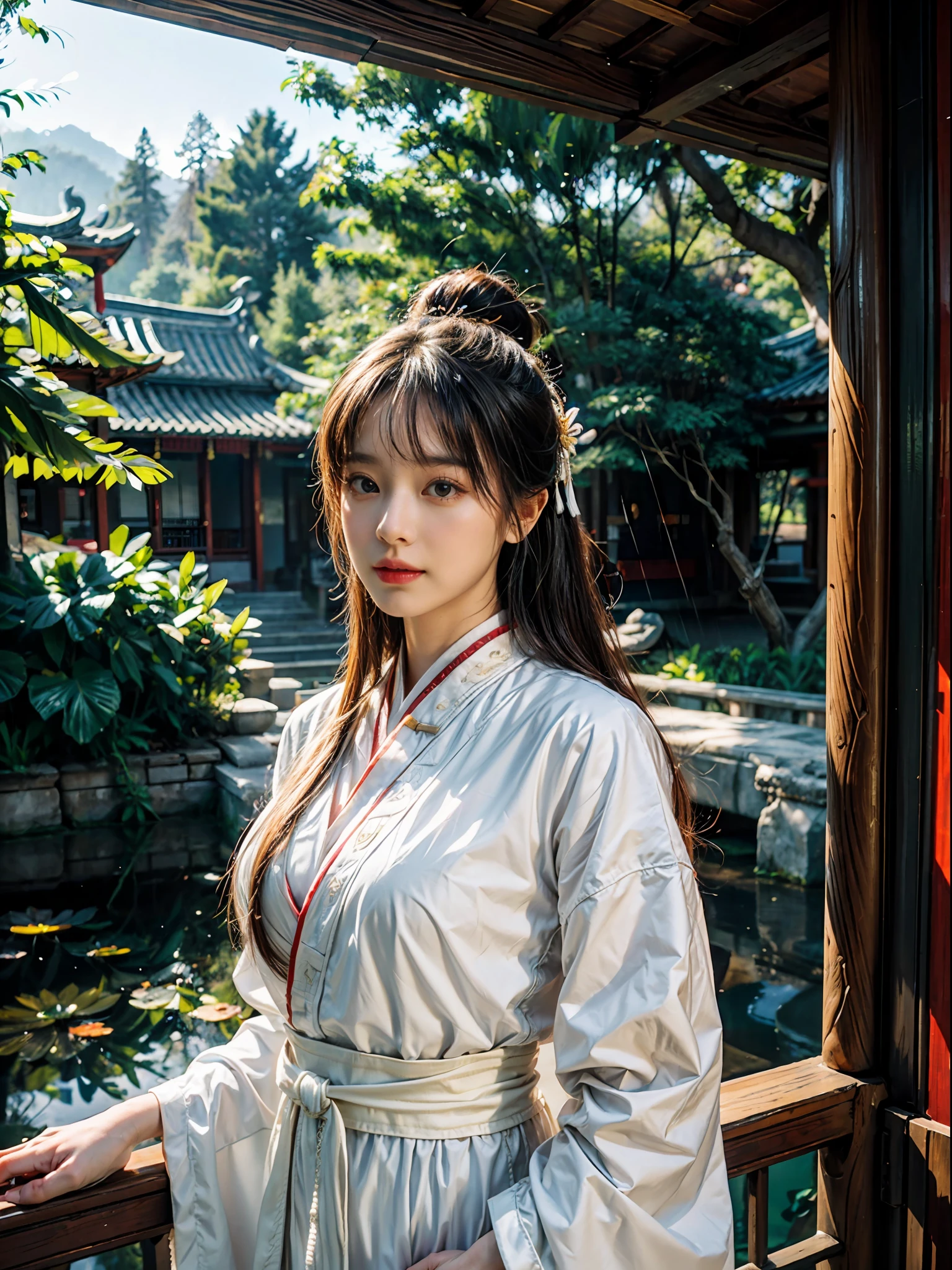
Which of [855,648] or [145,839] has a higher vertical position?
[855,648]

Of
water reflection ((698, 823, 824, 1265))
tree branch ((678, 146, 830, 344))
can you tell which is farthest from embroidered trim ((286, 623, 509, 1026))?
tree branch ((678, 146, 830, 344))

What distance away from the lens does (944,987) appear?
4.13 feet

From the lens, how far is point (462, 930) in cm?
82

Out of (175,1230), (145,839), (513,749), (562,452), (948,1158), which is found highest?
(562,452)

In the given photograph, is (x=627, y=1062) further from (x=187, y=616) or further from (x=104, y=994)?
(x=187, y=616)

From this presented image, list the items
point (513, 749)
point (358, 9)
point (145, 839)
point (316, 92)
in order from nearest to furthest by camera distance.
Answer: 1. point (513, 749)
2. point (358, 9)
3. point (145, 839)
4. point (316, 92)

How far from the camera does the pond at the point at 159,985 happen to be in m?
2.91

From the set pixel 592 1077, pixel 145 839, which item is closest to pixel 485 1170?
pixel 592 1077

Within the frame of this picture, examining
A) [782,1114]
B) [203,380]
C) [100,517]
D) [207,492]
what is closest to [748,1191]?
[782,1114]

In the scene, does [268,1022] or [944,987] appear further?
[944,987]

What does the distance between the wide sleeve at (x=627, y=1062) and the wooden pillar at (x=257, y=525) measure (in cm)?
816

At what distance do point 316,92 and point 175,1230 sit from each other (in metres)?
8.42

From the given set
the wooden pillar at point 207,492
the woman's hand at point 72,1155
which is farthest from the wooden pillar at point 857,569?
the wooden pillar at point 207,492

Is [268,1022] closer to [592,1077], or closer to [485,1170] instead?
[485,1170]
